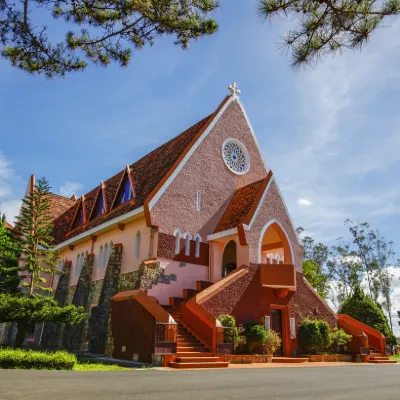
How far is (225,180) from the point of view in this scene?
63.0ft

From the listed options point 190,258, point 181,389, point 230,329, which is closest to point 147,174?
point 190,258

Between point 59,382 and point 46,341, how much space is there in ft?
49.1

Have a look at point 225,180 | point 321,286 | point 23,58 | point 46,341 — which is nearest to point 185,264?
point 225,180

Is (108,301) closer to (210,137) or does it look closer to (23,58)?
(210,137)

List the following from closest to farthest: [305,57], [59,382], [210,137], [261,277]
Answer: [59,382] → [305,57] → [261,277] → [210,137]

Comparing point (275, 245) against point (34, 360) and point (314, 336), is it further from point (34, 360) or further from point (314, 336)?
point (34, 360)

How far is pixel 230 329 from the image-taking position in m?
12.9

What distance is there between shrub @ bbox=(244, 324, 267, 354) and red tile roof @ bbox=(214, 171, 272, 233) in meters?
4.36

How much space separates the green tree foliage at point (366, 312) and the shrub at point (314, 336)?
8.98m

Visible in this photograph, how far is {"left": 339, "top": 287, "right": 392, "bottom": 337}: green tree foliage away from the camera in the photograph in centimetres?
2323

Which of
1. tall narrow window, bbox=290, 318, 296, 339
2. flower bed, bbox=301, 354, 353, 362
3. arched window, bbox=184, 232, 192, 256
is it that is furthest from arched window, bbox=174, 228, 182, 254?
flower bed, bbox=301, 354, 353, 362

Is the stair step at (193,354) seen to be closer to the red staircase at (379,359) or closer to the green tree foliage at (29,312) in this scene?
the green tree foliage at (29,312)

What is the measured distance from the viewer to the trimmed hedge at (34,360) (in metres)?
8.99

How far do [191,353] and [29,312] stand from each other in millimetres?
5552
